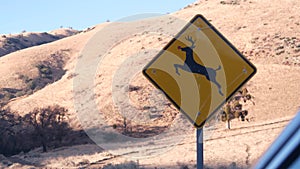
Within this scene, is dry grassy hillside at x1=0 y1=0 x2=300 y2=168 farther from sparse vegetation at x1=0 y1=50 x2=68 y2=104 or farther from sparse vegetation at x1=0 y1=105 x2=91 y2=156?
sparse vegetation at x1=0 y1=105 x2=91 y2=156

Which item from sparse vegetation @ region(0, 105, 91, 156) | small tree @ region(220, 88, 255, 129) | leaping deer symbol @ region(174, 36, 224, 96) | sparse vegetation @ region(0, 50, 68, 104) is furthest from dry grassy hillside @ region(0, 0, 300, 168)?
leaping deer symbol @ region(174, 36, 224, 96)

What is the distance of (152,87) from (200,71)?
99.3 feet

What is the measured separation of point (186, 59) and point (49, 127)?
21272 millimetres

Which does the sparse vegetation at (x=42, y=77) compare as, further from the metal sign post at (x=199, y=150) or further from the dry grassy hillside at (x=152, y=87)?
the metal sign post at (x=199, y=150)

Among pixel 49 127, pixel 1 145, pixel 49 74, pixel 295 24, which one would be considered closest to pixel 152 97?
pixel 49 127

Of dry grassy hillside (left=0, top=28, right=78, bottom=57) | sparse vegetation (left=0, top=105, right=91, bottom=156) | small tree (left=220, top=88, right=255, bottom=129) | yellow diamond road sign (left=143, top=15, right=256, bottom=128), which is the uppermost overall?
yellow diamond road sign (left=143, top=15, right=256, bottom=128)

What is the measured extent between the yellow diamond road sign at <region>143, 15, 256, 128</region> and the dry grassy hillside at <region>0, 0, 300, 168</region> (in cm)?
180

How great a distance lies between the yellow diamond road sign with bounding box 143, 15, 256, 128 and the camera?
4.33m

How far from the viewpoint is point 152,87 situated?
3462 cm

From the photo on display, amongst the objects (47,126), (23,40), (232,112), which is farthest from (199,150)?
(23,40)

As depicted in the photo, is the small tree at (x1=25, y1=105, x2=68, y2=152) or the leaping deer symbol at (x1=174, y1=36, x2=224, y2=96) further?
the small tree at (x1=25, y1=105, x2=68, y2=152)

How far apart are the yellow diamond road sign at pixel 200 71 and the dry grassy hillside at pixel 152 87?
1804 millimetres

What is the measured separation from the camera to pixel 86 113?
1065 inches

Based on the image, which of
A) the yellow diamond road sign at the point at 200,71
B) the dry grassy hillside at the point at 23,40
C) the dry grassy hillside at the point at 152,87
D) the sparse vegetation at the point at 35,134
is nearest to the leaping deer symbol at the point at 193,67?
the yellow diamond road sign at the point at 200,71
